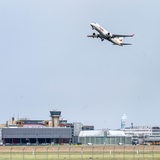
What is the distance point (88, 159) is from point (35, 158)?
49.2 ft

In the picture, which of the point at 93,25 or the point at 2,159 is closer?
the point at 2,159

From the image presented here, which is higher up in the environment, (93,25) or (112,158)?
(93,25)

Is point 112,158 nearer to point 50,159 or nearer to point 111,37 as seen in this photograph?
point 50,159

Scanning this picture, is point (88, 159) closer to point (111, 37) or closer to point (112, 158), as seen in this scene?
point (112, 158)

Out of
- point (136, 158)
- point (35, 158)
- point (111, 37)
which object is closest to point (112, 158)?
point (136, 158)

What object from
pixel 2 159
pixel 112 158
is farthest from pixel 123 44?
pixel 2 159

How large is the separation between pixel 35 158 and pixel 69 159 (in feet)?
43.3

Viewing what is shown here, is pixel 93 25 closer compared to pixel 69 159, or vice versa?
pixel 69 159

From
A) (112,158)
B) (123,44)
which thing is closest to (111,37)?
(123,44)

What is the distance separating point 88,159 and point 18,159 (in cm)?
1512

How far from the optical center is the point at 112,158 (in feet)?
545

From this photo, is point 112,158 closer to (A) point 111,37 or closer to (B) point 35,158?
(B) point 35,158

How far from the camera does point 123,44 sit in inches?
6762

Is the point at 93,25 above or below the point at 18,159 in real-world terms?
above
